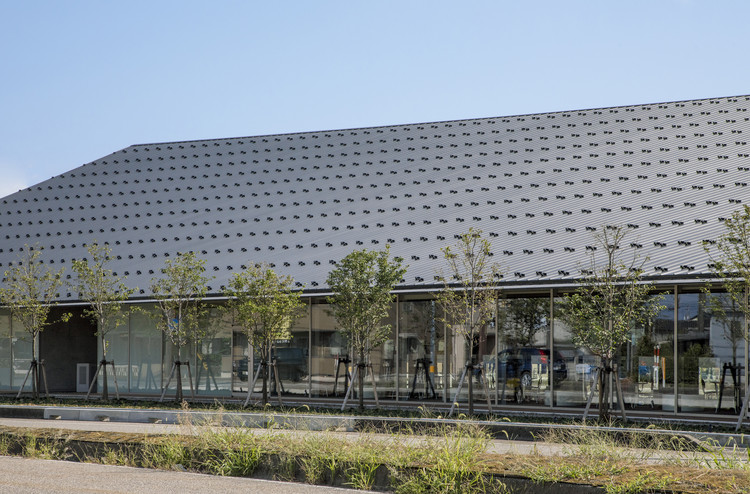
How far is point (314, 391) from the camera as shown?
24469 mm

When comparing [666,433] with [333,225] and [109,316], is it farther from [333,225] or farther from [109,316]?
[109,316]

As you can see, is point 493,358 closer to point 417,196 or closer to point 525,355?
point 525,355

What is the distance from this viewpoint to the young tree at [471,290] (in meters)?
20.1

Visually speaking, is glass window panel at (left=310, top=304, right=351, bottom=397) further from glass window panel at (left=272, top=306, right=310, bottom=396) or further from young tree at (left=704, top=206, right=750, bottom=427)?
young tree at (left=704, top=206, right=750, bottom=427)

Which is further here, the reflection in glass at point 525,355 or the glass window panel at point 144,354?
the glass window panel at point 144,354

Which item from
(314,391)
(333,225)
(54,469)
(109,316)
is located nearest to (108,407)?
(109,316)

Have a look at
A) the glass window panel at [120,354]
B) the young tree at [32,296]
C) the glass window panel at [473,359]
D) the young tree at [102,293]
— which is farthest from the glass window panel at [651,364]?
the young tree at [32,296]

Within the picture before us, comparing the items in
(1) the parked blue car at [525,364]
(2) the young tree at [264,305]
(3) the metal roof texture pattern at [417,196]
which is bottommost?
(1) the parked blue car at [525,364]

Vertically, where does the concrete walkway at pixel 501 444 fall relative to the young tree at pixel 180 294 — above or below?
below

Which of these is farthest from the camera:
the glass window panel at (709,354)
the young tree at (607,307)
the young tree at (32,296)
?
the young tree at (32,296)

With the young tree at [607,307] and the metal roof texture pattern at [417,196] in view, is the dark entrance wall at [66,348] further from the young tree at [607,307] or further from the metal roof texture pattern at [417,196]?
the young tree at [607,307]

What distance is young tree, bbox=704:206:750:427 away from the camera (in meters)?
17.4

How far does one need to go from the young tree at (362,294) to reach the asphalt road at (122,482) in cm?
958

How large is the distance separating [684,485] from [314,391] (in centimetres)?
1612
